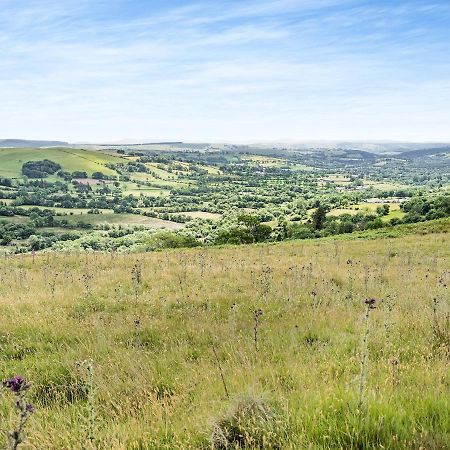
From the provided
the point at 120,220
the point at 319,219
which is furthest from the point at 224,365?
the point at 120,220

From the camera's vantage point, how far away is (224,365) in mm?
5492

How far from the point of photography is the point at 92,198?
18038 centimetres

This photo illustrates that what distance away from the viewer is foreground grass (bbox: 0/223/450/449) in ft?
11.6

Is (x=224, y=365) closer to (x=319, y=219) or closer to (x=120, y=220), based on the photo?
(x=319, y=219)

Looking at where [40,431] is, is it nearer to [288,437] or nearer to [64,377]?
[64,377]

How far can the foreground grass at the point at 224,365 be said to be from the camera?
3535 mm

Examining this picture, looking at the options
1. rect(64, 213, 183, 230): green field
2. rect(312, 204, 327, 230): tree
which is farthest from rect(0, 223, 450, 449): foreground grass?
rect(64, 213, 183, 230): green field

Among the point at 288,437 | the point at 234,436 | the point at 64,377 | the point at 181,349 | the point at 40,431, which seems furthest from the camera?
the point at 181,349

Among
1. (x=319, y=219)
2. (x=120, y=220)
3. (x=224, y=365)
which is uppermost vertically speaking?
(x=224, y=365)

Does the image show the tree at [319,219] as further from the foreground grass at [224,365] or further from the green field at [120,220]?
the foreground grass at [224,365]

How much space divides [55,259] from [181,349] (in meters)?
15.3

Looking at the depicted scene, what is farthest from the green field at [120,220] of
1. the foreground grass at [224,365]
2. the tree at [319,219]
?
the foreground grass at [224,365]

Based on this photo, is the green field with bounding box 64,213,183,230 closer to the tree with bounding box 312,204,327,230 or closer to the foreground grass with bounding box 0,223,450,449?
the tree with bounding box 312,204,327,230

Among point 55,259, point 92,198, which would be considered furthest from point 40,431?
point 92,198
